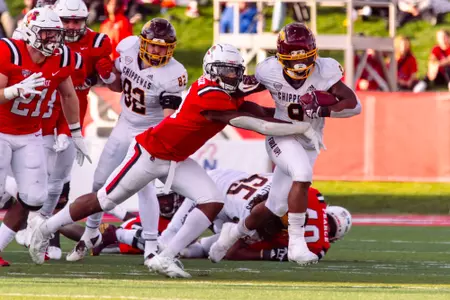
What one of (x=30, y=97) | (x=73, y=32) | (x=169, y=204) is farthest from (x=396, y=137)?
(x=30, y=97)

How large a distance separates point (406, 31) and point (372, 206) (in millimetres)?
7928

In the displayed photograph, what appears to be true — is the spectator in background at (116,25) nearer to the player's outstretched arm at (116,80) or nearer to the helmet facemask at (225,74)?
the player's outstretched arm at (116,80)

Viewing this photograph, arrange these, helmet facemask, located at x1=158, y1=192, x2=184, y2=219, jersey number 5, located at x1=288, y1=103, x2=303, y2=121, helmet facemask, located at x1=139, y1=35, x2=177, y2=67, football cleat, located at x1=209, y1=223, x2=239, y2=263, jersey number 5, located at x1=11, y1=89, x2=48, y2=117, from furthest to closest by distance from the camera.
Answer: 1. helmet facemask, located at x1=158, y1=192, x2=184, y2=219
2. helmet facemask, located at x1=139, y1=35, x2=177, y2=67
3. football cleat, located at x1=209, y1=223, x2=239, y2=263
4. jersey number 5, located at x1=288, y1=103, x2=303, y2=121
5. jersey number 5, located at x1=11, y1=89, x2=48, y2=117

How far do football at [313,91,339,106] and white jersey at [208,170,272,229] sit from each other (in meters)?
1.18

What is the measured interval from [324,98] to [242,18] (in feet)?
31.2

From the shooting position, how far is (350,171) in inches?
575

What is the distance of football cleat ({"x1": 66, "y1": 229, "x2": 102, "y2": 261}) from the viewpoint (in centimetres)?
876

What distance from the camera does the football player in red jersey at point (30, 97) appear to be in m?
8.09

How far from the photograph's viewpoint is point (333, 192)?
14.0m

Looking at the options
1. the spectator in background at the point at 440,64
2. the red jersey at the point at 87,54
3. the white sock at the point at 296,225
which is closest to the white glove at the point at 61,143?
the red jersey at the point at 87,54

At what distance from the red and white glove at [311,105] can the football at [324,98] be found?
22 mm

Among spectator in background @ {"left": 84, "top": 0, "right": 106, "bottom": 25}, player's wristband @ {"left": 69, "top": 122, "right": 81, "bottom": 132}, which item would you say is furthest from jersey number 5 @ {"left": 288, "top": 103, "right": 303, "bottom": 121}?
spectator in background @ {"left": 84, "top": 0, "right": 106, "bottom": 25}

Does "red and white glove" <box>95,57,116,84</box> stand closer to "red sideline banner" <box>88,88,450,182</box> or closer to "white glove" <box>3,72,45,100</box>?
"white glove" <box>3,72,45,100</box>

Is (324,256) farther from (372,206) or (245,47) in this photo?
(245,47)
